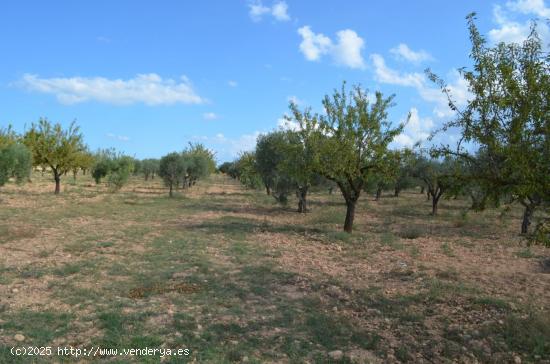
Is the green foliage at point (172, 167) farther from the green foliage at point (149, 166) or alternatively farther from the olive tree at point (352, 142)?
the green foliage at point (149, 166)

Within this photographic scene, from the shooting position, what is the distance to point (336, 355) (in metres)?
5.62

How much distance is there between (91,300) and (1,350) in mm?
2202

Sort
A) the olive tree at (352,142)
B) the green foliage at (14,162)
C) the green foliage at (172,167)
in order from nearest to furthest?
the olive tree at (352,142) → the green foliage at (14,162) → the green foliage at (172,167)

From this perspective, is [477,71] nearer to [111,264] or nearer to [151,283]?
[151,283]

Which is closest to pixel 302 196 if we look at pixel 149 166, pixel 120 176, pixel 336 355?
pixel 120 176

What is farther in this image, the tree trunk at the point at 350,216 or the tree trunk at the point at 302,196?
the tree trunk at the point at 302,196

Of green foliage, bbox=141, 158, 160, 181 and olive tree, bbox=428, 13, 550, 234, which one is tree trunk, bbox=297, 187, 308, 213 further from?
green foliage, bbox=141, 158, 160, 181

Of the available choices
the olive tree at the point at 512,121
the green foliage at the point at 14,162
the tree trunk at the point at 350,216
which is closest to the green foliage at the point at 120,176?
the green foliage at the point at 14,162

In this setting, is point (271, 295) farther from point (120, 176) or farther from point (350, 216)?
point (120, 176)

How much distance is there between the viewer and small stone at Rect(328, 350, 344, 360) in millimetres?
5569

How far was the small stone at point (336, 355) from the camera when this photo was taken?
18.3 ft

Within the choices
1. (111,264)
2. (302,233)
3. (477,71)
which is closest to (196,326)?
(111,264)

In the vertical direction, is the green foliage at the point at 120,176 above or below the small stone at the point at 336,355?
above

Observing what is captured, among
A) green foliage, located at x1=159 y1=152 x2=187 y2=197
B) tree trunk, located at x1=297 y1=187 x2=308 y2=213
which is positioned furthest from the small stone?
green foliage, located at x1=159 y1=152 x2=187 y2=197
